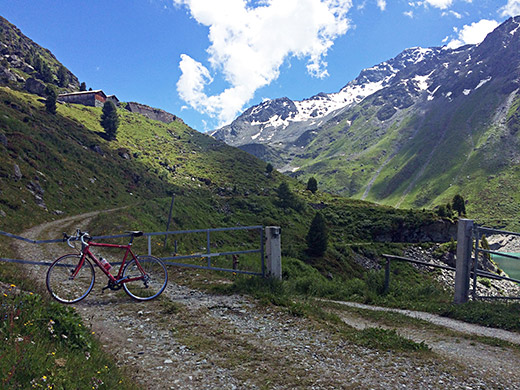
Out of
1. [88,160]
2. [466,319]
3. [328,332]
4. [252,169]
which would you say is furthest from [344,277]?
[252,169]

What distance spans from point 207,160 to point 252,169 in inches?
714

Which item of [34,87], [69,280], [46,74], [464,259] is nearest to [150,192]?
[69,280]

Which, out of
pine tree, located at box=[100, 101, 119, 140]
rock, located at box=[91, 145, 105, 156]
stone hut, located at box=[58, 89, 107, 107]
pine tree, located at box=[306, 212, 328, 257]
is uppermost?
stone hut, located at box=[58, 89, 107, 107]

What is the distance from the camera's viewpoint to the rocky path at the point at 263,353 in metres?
4.95

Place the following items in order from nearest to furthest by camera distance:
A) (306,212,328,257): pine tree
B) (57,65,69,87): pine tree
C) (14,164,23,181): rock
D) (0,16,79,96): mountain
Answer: (14,164,23,181): rock < (306,212,328,257): pine tree < (0,16,79,96): mountain < (57,65,69,87): pine tree

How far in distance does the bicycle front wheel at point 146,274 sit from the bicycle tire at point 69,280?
0.95 m

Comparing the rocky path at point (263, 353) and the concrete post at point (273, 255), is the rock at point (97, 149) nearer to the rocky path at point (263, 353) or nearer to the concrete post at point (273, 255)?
the rocky path at point (263, 353)

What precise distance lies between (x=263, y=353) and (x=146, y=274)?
184 inches

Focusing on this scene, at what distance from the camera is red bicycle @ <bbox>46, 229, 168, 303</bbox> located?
318 inches

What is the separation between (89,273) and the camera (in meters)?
8.26

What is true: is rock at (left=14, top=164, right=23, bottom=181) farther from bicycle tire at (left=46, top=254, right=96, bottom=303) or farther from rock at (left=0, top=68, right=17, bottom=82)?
rock at (left=0, top=68, right=17, bottom=82)

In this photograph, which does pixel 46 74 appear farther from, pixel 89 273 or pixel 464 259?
pixel 464 259

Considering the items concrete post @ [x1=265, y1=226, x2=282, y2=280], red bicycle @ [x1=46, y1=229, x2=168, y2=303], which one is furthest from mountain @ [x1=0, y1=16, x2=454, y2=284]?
concrete post @ [x1=265, y1=226, x2=282, y2=280]

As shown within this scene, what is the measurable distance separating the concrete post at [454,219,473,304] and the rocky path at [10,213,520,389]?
288 cm
